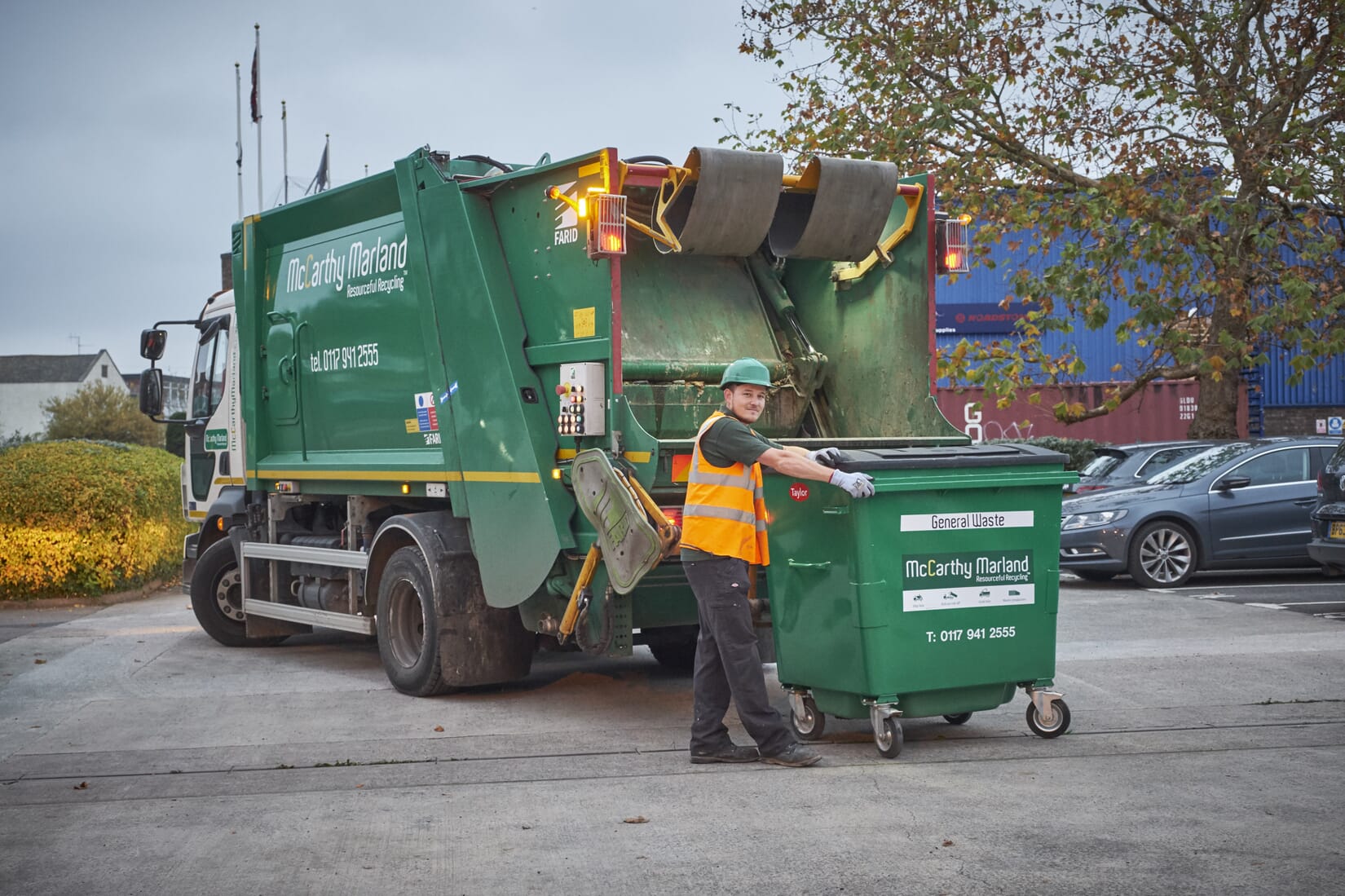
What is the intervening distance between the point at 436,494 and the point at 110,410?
2426 inches

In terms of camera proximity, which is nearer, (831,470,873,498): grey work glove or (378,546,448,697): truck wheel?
(831,470,873,498): grey work glove

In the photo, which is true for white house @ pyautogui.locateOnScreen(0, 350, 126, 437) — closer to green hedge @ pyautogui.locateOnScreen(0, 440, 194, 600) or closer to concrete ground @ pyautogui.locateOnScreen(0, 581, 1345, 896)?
green hedge @ pyautogui.locateOnScreen(0, 440, 194, 600)

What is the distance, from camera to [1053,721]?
6676 mm

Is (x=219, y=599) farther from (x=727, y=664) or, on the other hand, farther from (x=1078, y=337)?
(x=1078, y=337)

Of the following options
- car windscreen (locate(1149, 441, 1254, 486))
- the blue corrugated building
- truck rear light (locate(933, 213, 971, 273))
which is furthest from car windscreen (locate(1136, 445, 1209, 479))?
the blue corrugated building

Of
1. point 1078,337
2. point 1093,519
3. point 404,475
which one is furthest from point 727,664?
point 1078,337

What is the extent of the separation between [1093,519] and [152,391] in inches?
329

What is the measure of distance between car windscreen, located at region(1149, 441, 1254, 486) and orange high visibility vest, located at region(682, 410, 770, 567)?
8.65m

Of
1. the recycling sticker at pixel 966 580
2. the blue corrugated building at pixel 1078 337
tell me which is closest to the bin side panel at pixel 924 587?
the recycling sticker at pixel 966 580

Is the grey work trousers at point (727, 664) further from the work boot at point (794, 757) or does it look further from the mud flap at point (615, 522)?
the mud flap at point (615, 522)

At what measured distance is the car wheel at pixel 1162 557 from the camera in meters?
13.6

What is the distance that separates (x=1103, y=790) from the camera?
564 cm

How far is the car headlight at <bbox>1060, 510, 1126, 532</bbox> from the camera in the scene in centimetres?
1362

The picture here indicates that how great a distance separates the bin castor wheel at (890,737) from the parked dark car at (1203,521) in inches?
302
